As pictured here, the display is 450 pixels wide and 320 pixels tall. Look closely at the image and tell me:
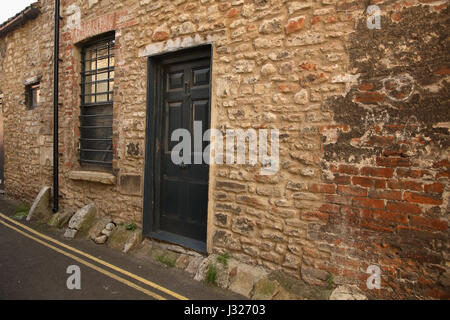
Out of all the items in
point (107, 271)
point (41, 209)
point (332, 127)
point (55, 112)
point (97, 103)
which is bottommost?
point (107, 271)

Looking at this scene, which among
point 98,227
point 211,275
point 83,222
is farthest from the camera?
point 83,222

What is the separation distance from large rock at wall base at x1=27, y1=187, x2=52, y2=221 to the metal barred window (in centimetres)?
116

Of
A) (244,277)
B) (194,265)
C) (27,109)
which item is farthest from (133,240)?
(27,109)

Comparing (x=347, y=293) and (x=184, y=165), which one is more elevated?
(x=184, y=165)

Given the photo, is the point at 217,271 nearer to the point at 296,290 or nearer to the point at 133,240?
the point at 296,290

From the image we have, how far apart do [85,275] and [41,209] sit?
10.1 feet

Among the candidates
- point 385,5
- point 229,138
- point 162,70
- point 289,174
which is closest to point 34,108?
point 162,70

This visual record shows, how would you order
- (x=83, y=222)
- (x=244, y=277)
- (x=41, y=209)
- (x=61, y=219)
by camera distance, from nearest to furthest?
(x=244, y=277)
(x=83, y=222)
(x=61, y=219)
(x=41, y=209)

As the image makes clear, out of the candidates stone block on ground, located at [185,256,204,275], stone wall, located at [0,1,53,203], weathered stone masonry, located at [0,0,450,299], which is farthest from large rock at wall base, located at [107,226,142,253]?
stone wall, located at [0,1,53,203]

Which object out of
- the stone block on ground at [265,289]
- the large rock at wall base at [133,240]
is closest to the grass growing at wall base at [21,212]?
the large rock at wall base at [133,240]

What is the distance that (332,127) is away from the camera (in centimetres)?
269

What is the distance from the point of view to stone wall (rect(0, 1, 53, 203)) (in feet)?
19.4

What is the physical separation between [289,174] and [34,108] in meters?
6.64

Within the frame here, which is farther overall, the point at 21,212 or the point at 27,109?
the point at 27,109
